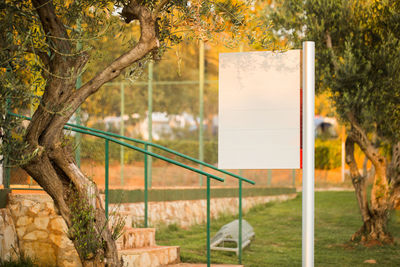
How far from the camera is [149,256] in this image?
6414 millimetres

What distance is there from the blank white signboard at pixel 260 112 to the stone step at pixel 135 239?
3.35 metres

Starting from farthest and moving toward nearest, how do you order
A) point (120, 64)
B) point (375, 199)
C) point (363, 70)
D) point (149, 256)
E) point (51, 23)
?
1. point (375, 199)
2. point (363, 70)
3. point (149, 256)
4. point (120, 64)
5. point (51, 23)

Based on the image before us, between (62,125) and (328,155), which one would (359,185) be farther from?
(328,155)

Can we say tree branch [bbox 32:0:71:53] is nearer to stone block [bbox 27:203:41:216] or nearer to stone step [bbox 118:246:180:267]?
stone step [bbox 118:246:180:267]

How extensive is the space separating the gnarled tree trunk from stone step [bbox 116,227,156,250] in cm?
183

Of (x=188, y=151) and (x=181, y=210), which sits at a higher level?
(x=188, y=151)

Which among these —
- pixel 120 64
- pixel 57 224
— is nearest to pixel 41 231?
pixel 57 224

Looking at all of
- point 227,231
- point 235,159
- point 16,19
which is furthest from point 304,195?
point 227,231

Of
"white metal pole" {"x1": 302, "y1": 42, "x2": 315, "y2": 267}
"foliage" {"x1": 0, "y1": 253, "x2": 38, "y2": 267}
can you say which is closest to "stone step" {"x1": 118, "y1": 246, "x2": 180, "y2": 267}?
"foliage" {"x1": 0, "y1": 253, "x2": 38, "y2": 267}

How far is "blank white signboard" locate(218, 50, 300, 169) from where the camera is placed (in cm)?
341

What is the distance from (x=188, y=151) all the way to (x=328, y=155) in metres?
5.27

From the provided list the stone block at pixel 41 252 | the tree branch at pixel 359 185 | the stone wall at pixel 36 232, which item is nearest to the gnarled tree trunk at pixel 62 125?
the stone wall at pixel 36 232

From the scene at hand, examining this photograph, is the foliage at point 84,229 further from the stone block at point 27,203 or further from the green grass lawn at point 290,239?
the green grass lawn at point 290,239

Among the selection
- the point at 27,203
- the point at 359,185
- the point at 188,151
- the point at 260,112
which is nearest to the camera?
the point at 260,112
